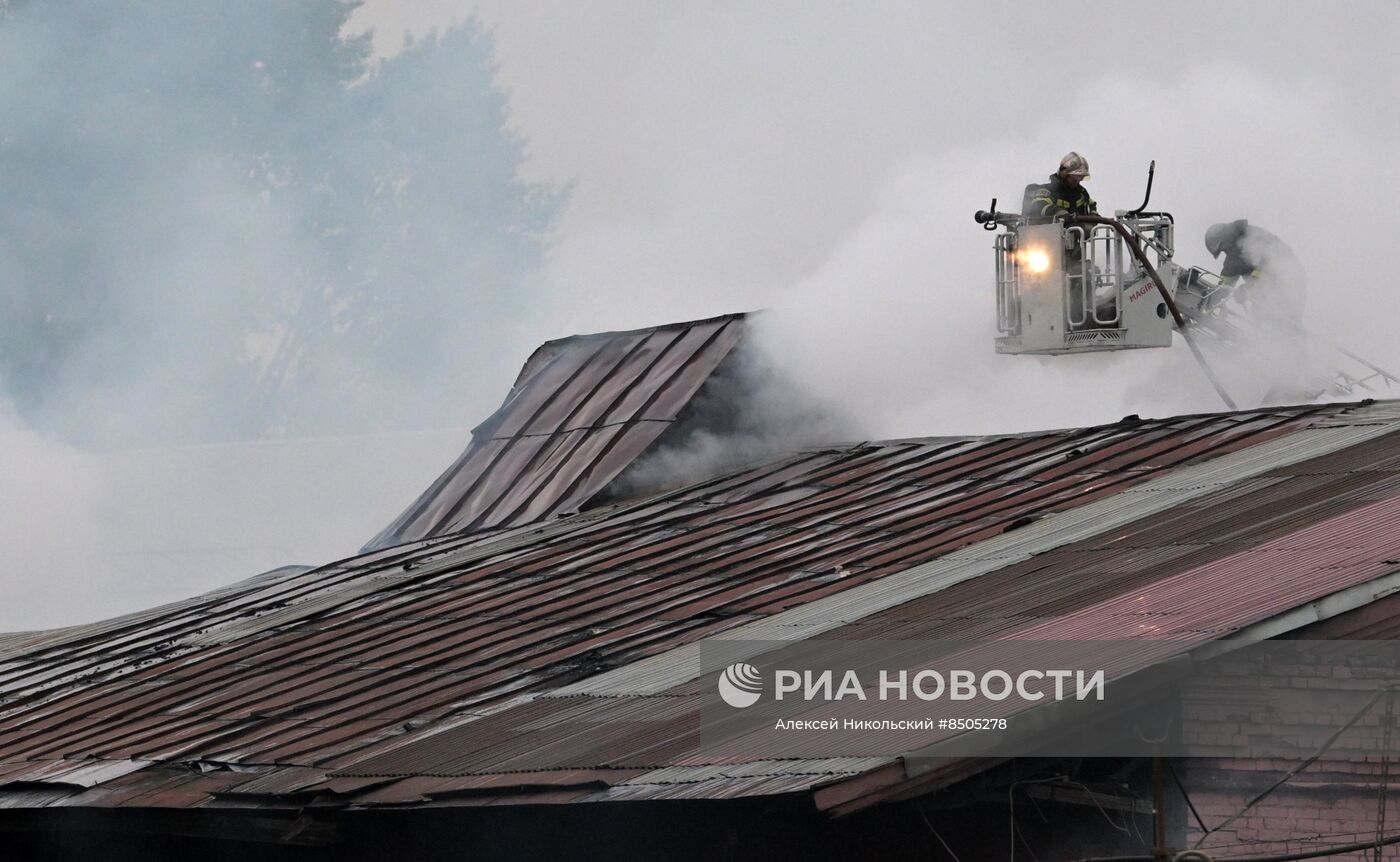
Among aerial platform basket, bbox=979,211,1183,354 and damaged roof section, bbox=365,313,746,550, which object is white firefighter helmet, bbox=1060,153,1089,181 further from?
damaged roof section, bbox=365,313,746,550

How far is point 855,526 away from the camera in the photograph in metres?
17.5

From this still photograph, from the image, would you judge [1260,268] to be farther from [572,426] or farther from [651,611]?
[651,611]

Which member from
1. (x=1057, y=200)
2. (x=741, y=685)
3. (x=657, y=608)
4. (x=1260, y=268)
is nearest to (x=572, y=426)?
(x=1057, y=200)

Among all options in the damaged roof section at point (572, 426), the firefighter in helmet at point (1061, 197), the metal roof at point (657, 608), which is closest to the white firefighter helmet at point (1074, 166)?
the firefighter in helmet at point (1061, 197)

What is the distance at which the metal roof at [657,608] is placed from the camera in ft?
39.5

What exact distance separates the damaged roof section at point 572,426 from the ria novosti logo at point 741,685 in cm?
1000

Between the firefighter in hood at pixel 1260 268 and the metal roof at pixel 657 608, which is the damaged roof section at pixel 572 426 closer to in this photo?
the metal roof at pixel 657 608

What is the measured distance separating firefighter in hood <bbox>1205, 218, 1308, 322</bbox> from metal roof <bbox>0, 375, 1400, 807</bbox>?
4154 millimetres

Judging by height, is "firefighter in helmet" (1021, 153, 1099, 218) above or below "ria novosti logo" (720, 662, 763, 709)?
above

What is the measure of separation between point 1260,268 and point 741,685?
12.0 m

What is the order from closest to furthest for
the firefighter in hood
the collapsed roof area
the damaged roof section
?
the collapsed roof area < the firefighter in hood < the damaged roof section

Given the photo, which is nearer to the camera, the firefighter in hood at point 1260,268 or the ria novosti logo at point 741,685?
the ria novosti logo at point 741,685

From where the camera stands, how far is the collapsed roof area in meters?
11.7

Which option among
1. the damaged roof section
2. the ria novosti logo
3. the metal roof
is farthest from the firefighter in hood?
the ria novosti logo
